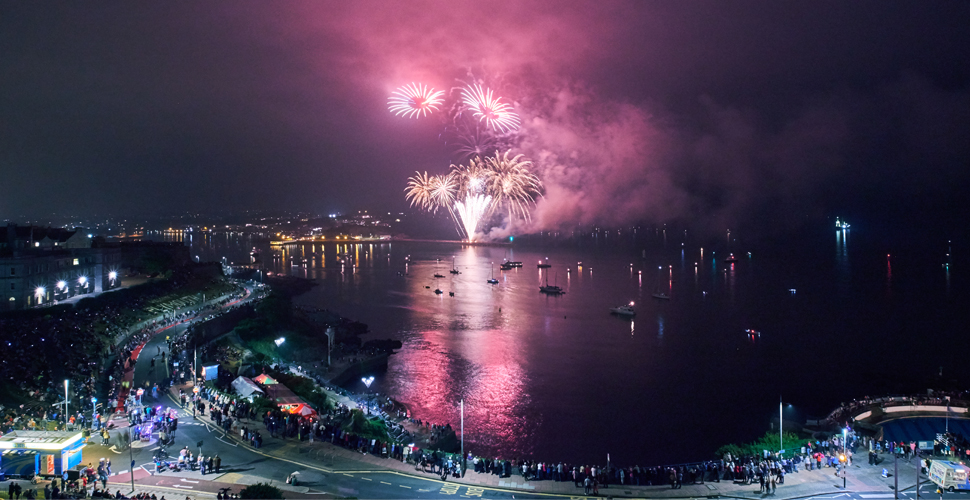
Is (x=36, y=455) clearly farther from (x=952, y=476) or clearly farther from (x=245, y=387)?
(x=952, y=476)

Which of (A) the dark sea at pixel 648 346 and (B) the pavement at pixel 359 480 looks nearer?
(B) the pavement at pixel 359 480

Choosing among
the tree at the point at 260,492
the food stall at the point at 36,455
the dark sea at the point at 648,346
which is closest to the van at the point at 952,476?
the dark sea at the point at 648,346

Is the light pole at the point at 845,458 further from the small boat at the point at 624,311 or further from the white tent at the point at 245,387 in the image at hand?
the small boat at the point at 624,311

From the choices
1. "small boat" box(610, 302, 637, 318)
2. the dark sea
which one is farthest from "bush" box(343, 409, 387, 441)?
"small boat" box(610, 302, 637, 318)

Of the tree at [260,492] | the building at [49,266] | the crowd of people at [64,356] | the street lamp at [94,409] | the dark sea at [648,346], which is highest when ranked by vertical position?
the building at [49,266]

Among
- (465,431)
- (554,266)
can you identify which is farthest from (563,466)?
(554,266)

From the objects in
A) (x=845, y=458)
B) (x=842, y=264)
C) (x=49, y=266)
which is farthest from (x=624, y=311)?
(x=842, y=264)

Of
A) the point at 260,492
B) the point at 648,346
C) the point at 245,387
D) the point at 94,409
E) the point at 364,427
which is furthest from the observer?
the point at 648,346
